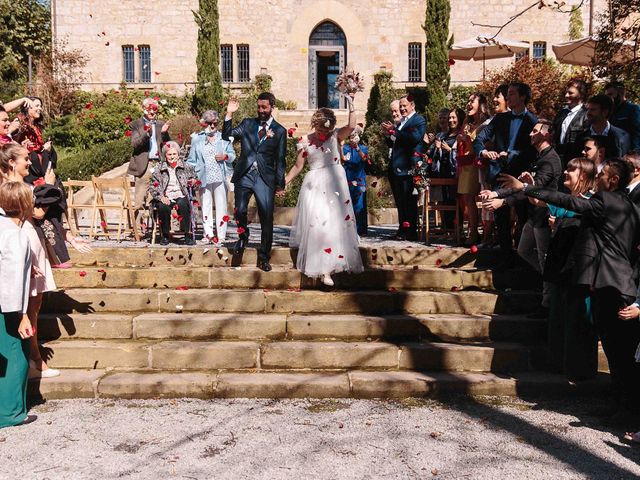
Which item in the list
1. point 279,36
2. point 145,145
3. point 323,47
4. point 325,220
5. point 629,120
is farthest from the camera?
point 323,47

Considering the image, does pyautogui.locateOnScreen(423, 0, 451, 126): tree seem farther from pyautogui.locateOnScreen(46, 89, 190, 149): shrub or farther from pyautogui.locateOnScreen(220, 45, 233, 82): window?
pyautogui.locateOnScreen(46, 89, 190, 149): shrub

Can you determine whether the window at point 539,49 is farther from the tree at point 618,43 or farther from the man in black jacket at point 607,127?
the man in black jacket at point 607,127

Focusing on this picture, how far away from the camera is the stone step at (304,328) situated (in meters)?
6.66

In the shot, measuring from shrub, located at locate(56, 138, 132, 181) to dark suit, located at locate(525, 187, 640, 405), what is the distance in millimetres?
14698

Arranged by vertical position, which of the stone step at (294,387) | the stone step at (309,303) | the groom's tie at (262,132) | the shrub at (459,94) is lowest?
the stone step at (294,387)

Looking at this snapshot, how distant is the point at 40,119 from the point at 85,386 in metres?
3.81

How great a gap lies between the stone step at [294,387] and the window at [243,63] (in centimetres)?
2398

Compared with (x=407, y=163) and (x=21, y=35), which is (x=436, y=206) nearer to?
(x=407, y=163)

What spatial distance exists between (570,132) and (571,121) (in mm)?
120

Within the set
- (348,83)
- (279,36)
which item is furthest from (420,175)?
(279,36)

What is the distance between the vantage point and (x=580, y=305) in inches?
221

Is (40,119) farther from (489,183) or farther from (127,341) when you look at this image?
(489,183)

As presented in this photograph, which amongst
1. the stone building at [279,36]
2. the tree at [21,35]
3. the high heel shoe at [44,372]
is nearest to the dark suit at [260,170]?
the high heel shoe at [44,372]

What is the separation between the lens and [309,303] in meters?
7.09
